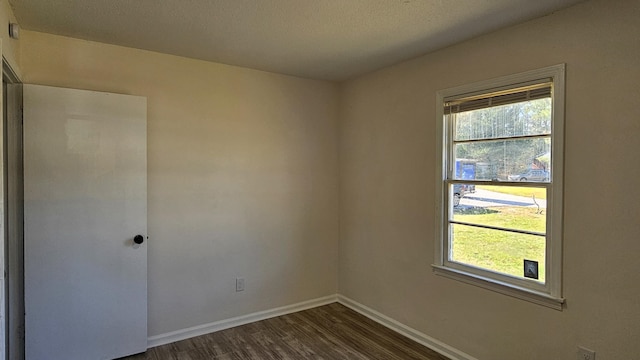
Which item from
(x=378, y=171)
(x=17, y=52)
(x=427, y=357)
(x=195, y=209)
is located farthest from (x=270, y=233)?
(x=17, y=52)

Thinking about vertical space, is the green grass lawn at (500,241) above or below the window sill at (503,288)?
above

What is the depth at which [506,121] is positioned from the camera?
2471mm

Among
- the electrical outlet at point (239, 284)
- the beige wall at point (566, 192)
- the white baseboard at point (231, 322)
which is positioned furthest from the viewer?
the electrical outlet at point (239, 284)

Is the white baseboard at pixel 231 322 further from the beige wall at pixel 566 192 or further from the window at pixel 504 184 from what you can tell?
the window at pixel 504 184

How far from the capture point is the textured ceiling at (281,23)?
212 centimetres

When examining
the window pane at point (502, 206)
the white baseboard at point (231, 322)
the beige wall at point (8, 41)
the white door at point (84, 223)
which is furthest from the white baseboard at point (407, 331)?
the beige wall at point (8, 41)

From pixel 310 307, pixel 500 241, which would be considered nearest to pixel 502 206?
pixel 500 241

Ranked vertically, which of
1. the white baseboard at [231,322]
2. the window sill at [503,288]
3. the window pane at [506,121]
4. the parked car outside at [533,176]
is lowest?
the white baseboard at [231,322]

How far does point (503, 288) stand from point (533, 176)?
78cm

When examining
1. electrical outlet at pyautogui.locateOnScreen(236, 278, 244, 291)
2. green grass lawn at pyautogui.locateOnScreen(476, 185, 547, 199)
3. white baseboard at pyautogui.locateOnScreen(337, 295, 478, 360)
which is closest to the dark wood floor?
white baseboard at pyautogui.locateOnScreen(337, 295, 478, 360)

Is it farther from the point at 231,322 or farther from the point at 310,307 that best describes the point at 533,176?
the point at 231,322

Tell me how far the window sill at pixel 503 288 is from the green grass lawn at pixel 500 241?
0.31 ft

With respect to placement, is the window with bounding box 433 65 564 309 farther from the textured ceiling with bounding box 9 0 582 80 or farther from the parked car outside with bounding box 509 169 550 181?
the textured ceiling with bounding box 9 0 582 80

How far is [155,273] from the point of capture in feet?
9.86
